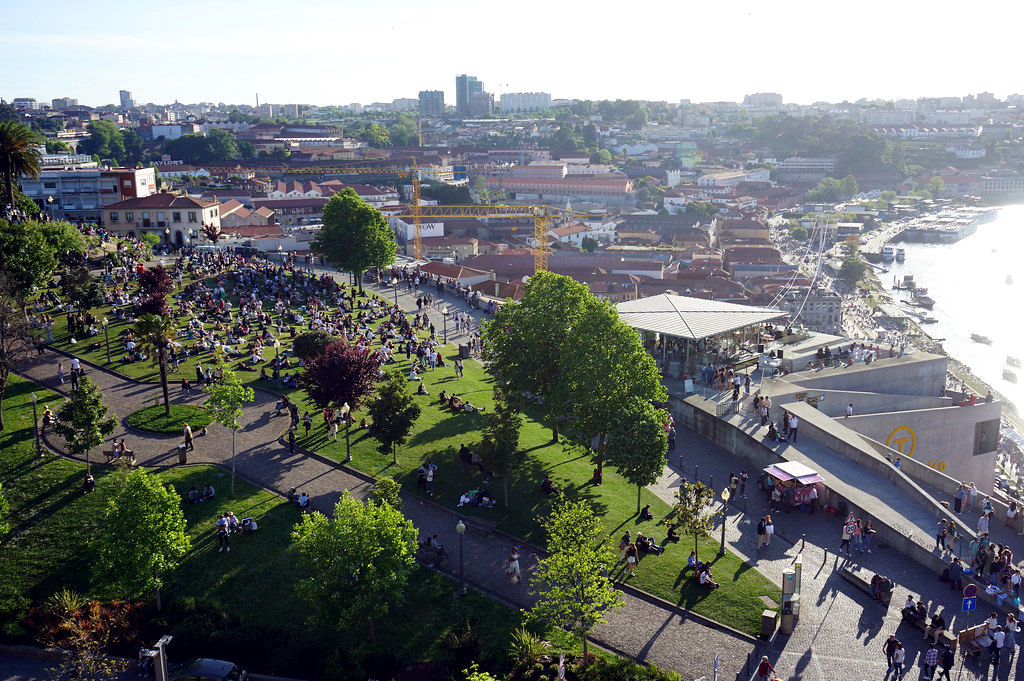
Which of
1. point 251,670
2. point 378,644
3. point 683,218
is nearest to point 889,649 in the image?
point 378,644

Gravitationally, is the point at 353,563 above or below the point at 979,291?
above

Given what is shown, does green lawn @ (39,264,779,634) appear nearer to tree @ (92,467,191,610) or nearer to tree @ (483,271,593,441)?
tree @ (483,271,593,441)

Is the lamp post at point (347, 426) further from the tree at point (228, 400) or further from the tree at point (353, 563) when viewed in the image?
the tree at point (353, 563)

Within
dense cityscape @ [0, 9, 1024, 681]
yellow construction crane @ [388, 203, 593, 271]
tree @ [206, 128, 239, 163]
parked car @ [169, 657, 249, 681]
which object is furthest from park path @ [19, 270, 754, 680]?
tree @ [206, 128, 239, 163]

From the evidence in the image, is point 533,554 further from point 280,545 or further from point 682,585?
point 280,545

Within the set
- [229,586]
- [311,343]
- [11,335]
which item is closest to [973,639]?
[229,586]

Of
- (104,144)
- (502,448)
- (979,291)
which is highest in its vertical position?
(104,144)

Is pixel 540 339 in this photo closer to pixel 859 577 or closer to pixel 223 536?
pixel 223 536

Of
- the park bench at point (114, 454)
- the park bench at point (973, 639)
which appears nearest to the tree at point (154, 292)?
the park bench at point (114, 454)
